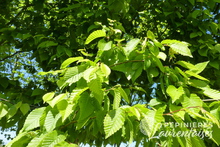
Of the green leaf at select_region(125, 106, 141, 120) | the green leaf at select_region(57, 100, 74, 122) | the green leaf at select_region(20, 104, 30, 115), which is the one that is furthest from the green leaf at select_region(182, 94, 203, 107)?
the green leaf at select_region(20, 104, 30, 115)

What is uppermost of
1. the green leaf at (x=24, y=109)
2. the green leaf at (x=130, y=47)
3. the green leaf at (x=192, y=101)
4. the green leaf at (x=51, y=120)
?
the green leaf at (x=130, y=47)

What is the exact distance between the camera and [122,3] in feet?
7.76

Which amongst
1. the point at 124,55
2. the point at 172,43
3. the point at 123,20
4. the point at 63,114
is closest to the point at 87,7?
the point at 123,20

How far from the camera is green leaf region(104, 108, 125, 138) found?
48.3 inches

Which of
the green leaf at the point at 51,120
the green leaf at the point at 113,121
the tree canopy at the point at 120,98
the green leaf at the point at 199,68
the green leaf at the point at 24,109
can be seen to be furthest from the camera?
the green leaf at the point at 24,109

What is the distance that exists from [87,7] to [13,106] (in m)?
1.38

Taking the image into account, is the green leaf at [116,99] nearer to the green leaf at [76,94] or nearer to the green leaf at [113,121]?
the green leaf at [113,121]

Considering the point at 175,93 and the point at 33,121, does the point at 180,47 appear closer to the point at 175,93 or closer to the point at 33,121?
the point at 175,93

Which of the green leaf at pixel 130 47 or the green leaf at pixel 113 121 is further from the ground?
the green leaf at pixel 130 47

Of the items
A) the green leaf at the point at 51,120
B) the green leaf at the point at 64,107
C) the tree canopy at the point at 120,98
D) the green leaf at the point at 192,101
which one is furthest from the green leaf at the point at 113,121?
the green leaf at the point at 192,101

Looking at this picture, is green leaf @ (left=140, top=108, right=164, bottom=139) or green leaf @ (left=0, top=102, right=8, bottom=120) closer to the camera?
green leaf @ (left=140, top=108, right=164, bottom=139)

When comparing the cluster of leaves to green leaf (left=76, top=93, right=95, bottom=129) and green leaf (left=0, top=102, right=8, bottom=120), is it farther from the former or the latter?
green leaf (left=0, top=102, right=8, bottom=120)

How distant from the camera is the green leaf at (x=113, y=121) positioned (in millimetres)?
1226

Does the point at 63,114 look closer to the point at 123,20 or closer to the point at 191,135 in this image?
the point at 191,135
